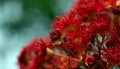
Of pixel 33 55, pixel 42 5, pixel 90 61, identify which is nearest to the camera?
pixel 90 61

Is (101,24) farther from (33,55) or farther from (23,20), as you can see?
(23,20)

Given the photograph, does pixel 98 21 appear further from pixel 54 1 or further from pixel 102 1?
pixel 54 1

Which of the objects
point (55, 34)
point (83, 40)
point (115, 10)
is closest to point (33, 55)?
point (55, 34)

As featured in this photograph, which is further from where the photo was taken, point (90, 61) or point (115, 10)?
point (115, 10)

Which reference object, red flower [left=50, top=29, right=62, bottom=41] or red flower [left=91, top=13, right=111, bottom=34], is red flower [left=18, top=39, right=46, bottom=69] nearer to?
red flower [left=50, top=29, right=62, bottom=41]

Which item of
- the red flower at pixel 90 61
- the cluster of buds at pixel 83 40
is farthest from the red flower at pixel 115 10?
the red flower at pixel 90 61

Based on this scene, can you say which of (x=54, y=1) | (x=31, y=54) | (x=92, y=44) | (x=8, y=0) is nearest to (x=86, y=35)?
(x=92, y=44)
